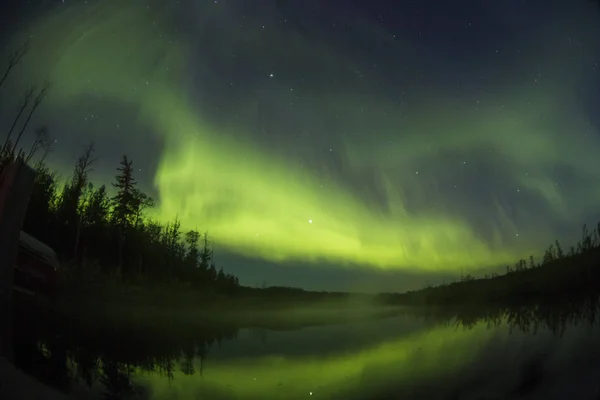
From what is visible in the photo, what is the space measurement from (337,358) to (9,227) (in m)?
1.41

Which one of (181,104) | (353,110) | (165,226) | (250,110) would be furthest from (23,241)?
(353,110)

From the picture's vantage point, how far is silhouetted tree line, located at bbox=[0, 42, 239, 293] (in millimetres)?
1613

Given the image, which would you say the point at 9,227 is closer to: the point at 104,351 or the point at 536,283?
the point at 104,351

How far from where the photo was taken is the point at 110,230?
1.64m

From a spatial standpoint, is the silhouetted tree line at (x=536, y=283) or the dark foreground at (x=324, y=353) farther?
the silhouetted tree line at (x=536, y=283)

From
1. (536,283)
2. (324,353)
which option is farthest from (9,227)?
(536,283)

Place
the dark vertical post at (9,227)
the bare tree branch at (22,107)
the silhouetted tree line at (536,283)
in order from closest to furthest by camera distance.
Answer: the dark vertical post at (9,227)
the bare tree branch at (22,107)
the silhouetted tree line at (536,283)

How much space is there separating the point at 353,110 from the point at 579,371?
5.51 ft

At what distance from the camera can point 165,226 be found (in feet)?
5.29

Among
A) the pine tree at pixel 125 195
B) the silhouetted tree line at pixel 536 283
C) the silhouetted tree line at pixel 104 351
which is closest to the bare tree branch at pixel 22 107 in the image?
the pine tree at pixel 125 195

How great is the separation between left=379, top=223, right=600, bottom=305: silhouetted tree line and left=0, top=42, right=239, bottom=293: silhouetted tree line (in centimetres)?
90

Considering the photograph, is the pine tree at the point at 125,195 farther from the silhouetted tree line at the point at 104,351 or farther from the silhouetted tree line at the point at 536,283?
the silhouetted tree line at the point at 536,283

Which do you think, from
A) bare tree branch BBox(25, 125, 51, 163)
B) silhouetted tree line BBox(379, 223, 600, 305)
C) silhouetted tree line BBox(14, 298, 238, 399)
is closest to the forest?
bare tree branch BBox(25, 125, 51, 163)

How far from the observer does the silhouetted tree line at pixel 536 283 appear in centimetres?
185
